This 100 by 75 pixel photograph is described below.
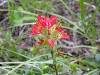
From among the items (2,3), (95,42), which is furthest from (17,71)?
(2,3)

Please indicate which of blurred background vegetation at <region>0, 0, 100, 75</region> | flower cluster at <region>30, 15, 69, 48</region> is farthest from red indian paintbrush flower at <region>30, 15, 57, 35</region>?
blurred background vegetation at <region>0, 0, 100, 75</region>

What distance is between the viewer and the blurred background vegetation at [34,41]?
1.74 m

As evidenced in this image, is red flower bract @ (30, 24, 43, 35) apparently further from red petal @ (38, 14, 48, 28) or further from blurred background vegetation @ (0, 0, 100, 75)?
blurred background vegetation @ (0, 0, 100, 75)

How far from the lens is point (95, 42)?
2096mm

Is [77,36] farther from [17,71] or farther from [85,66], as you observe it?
[17,71]

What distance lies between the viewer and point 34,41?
230 centimetres

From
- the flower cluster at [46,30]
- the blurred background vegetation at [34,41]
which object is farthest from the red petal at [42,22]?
the blurred background vegetation at [34,41]

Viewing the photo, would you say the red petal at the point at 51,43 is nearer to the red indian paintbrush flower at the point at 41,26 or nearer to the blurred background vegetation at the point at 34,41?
the red indian paintbrush flower at the point at 41,26

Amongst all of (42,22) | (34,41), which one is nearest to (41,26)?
(42,22)

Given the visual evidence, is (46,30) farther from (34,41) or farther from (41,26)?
(34,41)

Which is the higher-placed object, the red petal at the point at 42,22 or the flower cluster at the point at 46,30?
the red petal at the point at 42,22

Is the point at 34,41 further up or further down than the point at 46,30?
further down

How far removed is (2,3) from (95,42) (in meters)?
0.94

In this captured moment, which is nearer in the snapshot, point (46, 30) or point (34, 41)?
point (46, 30)
